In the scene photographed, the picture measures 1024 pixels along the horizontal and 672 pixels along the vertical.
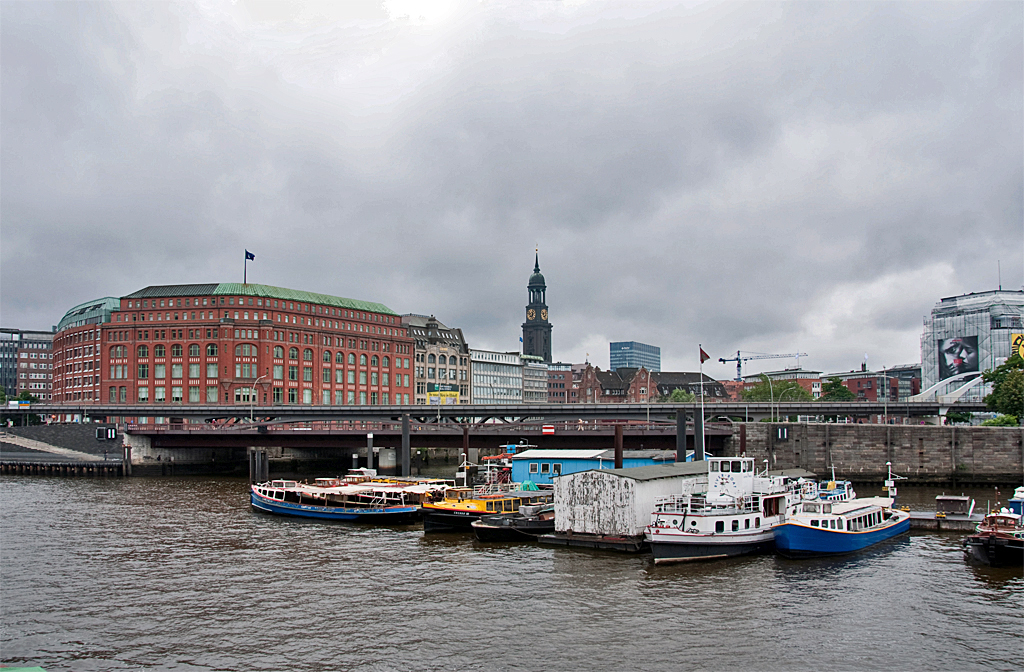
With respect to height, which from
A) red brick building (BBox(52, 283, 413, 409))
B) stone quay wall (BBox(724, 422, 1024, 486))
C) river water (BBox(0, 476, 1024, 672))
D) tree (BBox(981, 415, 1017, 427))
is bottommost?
river water (BBox(0, 476, 1024, 672))

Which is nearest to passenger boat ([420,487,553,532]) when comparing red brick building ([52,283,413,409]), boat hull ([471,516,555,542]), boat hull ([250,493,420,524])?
boat hull ([471,516,555,542])

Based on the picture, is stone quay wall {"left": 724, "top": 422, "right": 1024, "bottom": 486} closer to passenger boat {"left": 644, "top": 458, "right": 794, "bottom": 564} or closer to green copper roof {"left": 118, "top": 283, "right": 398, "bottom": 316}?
passenger boat {"left": 644, "top": 458, "right": 794, "bottom": 564}

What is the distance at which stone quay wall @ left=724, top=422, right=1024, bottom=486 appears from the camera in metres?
93.4

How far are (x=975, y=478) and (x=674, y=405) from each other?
131 feet

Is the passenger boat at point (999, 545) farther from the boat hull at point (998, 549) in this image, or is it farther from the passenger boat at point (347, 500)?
the passenger boat at point (347, 500)

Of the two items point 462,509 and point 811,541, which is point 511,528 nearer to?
point 462,509

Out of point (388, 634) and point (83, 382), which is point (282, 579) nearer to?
point (388, 634)

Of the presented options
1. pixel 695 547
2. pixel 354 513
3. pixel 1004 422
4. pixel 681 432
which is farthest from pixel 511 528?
pixel 1004 422

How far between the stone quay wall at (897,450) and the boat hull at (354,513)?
4301cm

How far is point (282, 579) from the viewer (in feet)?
146

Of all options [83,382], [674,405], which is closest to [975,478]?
[674,405]

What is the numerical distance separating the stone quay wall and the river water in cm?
4308

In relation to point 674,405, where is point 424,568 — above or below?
below

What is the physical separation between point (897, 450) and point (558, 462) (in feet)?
154
